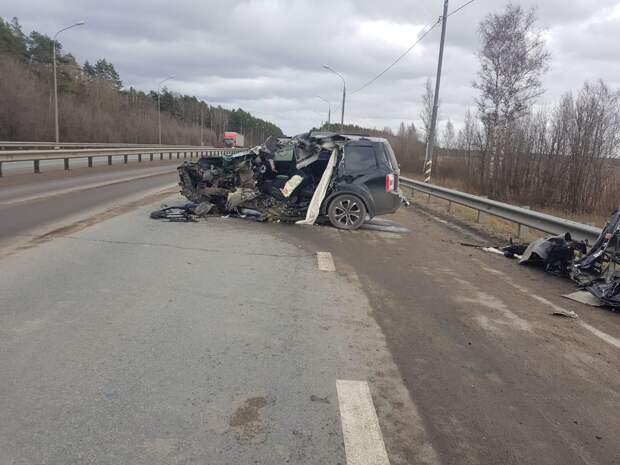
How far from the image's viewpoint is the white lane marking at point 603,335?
465 centimetres

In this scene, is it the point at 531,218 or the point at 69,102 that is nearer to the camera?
the point at 531,218

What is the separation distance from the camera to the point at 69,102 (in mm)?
68312

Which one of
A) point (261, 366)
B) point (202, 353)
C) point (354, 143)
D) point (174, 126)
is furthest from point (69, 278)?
point (174, 126)

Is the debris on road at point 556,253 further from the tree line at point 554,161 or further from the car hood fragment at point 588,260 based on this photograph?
the tree line at point 554,161

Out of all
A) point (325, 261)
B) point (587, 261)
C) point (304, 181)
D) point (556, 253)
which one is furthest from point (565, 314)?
point (304, 181)

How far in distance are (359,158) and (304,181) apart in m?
1.28

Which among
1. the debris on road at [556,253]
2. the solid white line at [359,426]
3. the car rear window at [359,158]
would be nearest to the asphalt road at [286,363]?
the solid white line at [359,426]

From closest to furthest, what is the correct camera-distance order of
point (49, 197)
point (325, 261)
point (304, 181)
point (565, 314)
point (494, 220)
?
1. point (565, 314)
2. point (325, 261)
3. point (304, 181)
4. point (49, 197)
5. point (494, 220)

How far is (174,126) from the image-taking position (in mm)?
104688

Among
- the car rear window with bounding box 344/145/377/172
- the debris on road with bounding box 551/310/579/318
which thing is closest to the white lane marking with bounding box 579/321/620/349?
the debris on road with bounding box 551/310/579/318

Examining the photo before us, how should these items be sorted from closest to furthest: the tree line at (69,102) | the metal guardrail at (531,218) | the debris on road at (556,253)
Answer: the debris on road at (556,253) < the metal guardrail at (531,218) < the tree line at (69,102)

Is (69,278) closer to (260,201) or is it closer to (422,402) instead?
(422,402)

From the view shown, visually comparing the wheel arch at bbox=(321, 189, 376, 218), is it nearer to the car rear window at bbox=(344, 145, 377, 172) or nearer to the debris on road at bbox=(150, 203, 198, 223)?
the car rear window at bbox=(344, 145, 377, 172)

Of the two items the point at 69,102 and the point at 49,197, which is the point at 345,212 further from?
the point at 69,102
